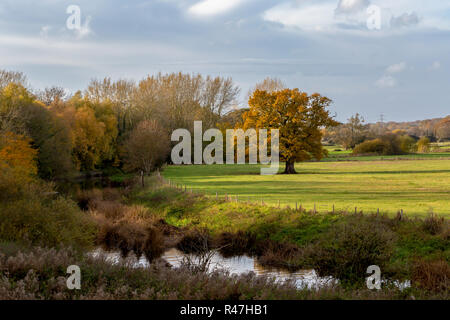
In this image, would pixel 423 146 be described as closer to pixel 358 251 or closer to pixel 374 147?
pixel 374 147

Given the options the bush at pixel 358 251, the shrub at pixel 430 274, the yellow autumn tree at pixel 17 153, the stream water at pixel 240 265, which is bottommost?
the stream water at pixel 240 265

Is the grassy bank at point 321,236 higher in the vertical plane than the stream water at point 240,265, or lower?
higher

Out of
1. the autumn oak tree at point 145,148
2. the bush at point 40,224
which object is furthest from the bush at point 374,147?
the bush at point 40,224

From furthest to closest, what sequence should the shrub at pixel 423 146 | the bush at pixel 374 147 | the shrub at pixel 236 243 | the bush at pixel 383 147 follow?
the shrub at pixel 423 146, the bush at pixel 374 147, the bush at pixel 383 147, the shrub at pixel 236 243

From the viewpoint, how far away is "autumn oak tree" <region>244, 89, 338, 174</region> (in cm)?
6003

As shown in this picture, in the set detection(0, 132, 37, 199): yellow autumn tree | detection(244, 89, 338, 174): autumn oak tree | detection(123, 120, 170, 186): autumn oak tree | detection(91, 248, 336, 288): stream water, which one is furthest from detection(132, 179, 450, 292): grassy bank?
detection(244, 89, 338, 174): autumn oak tree

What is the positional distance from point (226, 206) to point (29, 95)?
3843 cm

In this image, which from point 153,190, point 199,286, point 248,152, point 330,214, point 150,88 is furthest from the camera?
point 150,88

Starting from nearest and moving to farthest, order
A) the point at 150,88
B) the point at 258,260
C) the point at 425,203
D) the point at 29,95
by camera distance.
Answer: the point at 258,260, the point at 425,203, the point at 29,95, the point at 150,88

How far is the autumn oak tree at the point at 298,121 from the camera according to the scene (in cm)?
6003

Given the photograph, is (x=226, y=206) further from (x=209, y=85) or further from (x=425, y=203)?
(x=209, y=85)

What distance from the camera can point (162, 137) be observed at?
210ft

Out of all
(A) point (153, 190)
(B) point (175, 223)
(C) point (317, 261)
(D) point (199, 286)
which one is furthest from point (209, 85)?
(D) point (199, 286)

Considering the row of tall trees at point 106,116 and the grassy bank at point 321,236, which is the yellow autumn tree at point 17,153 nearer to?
the row of tall trees at point 106,116
